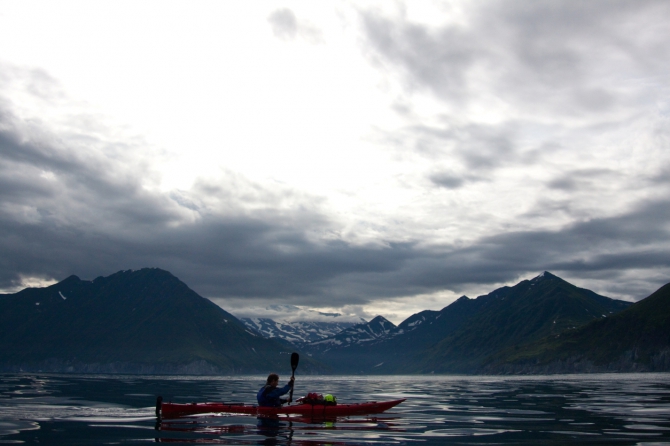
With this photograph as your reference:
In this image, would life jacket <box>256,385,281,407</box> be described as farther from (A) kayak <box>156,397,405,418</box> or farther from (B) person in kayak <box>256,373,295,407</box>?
(A) kayak <box>156,397,405,418</box>

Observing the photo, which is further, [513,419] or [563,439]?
[513,419]

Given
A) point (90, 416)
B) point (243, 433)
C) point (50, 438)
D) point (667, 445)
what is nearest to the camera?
point (667, 445)

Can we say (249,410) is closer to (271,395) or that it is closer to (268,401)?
(268,401)

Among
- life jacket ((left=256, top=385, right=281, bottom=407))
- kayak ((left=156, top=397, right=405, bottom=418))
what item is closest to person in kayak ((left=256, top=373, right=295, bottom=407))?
life jacket ((left=256, top=385, right=281, bottom=407))

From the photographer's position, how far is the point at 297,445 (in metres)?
21.9

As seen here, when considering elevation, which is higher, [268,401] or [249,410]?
[268,401]

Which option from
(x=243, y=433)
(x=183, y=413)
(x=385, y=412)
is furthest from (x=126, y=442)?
(x=385, y=412)

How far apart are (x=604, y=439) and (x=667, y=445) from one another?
9.24 feet

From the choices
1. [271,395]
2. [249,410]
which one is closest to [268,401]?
[271,395]

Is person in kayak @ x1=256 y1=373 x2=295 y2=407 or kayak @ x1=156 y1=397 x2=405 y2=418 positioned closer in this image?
kayak @ x1=156 y1=397 x2=405 y2=418

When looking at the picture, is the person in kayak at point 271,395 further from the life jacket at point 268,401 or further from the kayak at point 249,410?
the kayak at point 249,410

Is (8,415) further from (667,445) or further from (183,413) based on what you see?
(667,445)

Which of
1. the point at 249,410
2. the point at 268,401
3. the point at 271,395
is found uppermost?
the point at 271,395

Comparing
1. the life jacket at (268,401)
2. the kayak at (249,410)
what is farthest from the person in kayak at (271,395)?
the kayak at (249,410)
